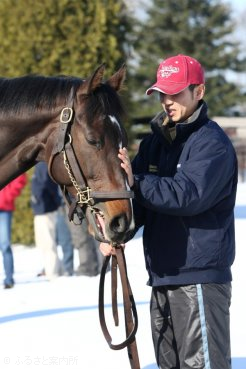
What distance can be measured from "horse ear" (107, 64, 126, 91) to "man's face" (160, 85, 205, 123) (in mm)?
213

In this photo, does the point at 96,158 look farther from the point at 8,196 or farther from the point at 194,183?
the point at 8,196

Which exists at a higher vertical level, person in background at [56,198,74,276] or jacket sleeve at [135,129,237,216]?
jacket sleeve at [135,129,237,216]

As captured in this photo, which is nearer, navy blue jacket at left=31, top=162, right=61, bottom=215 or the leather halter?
the leather halter

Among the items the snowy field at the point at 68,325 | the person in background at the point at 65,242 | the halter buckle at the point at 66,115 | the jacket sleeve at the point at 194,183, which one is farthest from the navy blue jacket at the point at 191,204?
the person in background at the point at 65,242

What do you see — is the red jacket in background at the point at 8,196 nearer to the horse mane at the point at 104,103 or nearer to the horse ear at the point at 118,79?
the horse ear at the point at 118,79

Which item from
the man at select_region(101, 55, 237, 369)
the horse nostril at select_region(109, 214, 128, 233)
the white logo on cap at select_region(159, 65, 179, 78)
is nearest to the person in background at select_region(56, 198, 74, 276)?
the man at select_region(101, 55, 237, 369)

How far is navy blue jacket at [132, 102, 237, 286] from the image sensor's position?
3312mm

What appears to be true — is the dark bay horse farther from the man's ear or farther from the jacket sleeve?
the man's ear

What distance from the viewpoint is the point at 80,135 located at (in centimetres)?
333

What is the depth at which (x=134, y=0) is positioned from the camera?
46.4 metres

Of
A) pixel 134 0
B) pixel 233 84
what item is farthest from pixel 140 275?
pixel 134 0

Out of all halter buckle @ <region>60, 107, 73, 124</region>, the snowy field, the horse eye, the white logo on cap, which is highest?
the white logo on cap

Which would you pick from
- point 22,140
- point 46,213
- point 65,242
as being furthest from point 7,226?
point 22,140

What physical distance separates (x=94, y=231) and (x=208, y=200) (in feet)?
1.76
